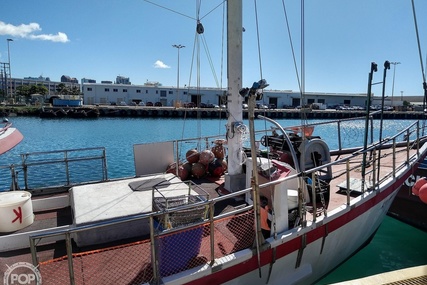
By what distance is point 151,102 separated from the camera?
78312 millimetres

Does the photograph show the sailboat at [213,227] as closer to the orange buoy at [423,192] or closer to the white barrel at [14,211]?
the white barrel at [14,211]

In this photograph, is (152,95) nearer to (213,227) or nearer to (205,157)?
(205,157)

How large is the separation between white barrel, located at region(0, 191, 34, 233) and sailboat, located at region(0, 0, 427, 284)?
0.03m

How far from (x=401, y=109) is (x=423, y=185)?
85.9m

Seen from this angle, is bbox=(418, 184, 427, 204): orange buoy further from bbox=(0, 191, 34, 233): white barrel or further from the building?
the building

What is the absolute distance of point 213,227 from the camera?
13.5ft

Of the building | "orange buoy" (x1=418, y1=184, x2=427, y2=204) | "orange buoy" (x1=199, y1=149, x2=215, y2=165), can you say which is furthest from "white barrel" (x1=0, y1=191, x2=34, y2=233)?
the building

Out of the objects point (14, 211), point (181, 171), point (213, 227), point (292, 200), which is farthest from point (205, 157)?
point (14, 211)

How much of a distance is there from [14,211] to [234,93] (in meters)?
5.03

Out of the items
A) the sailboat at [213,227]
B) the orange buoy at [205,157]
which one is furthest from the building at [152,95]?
the sailboat at [213,227]

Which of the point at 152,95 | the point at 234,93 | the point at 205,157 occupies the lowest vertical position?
the point at 205,157

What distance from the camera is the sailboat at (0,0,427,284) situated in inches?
160

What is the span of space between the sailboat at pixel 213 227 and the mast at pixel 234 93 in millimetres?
24

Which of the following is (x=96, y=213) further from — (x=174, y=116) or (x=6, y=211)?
(x=174, y=116)
